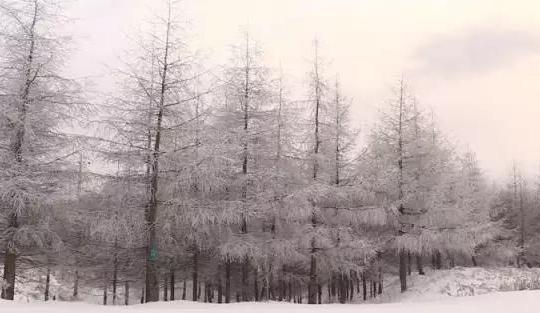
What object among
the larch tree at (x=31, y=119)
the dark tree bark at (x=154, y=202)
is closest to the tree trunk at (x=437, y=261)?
the dark tree bark at (x=154, y=202)

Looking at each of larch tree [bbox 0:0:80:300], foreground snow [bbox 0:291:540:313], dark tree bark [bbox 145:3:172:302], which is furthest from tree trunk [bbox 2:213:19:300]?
foreground snow [bbox 0:291:540:313]

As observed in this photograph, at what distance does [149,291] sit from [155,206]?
103 inches

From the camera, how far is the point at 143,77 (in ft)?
49.2

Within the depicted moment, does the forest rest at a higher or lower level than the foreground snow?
higher

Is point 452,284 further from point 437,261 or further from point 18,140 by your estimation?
point 18,140

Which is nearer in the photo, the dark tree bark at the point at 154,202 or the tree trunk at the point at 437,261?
the dark tree bark at the point at 154,202

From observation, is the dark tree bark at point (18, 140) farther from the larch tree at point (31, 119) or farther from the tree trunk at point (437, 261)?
the tree trunk at point (437, 261)

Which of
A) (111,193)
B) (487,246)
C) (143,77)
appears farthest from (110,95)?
(487,246)

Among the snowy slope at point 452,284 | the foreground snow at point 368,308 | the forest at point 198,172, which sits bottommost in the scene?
the snowy slope at point 452,284

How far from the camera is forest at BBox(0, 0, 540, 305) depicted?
13750 millimetres

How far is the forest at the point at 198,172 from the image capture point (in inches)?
541

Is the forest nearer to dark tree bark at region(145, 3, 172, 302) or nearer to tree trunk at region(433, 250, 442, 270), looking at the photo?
dark tree bark at region(145, 3, 172, 302)

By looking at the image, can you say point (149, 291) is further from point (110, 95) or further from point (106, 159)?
point (110, 95)

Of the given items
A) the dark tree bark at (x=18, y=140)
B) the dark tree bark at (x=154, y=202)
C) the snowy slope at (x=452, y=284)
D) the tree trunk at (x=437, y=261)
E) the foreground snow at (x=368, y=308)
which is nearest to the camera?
the foreground snow at (x=368, y=308)
